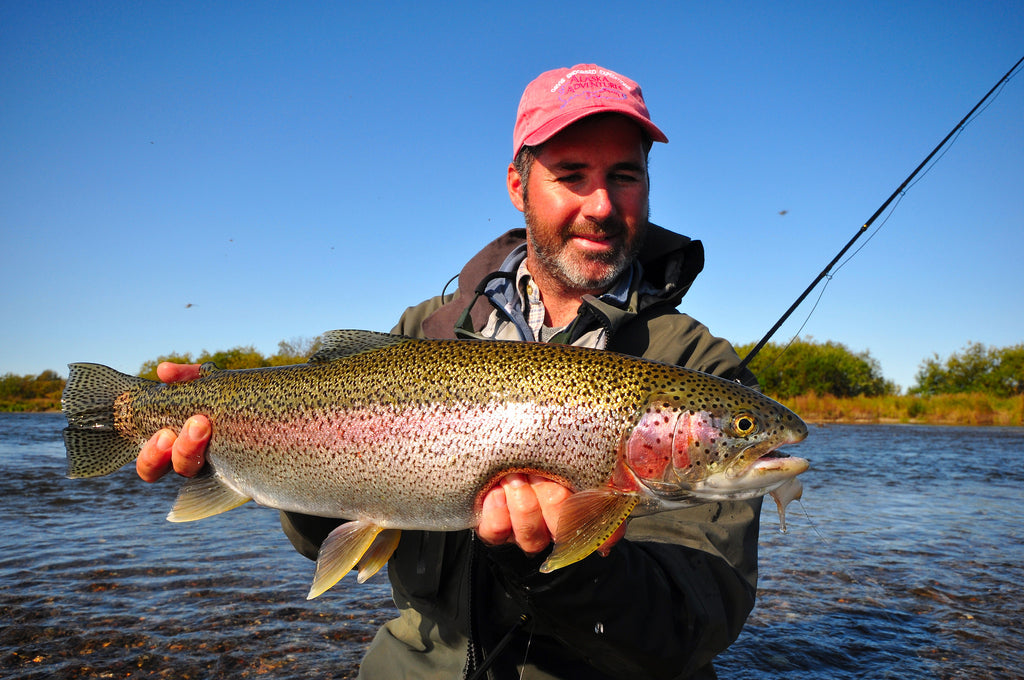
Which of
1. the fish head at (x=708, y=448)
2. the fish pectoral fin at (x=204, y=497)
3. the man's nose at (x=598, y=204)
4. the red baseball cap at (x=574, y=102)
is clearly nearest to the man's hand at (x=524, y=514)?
the fish head at (x=708, y=448)

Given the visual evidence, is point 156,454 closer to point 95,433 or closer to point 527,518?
point 95,433

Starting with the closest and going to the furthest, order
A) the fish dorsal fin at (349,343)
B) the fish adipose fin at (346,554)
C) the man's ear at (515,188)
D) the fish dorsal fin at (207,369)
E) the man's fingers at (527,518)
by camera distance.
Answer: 1. the man's fingers at (527,518)
2. the fish adipose fin at (346,554)
3. the fish dorsal fin at (349,343)
4. the fish dorsal fin at (207,369)
5. the man's ear at (515,188)

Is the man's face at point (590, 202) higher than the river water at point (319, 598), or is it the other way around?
the man's face at point (590, 202)

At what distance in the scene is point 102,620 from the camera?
4.96m

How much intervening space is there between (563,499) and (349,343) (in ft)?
3.68

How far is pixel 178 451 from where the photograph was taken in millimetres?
2588

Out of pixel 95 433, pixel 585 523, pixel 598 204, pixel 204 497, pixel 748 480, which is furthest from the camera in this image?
pixel 598 204

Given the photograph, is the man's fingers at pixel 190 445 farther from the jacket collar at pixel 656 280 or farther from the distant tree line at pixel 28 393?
the distant tree line at pixel 28 393

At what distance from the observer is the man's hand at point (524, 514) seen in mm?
1994

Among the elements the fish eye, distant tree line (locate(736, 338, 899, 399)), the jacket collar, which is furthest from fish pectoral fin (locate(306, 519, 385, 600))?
distant tree line (locate(736, 338, 899, 399))

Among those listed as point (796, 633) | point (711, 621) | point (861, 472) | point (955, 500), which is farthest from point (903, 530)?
point (711, 621)

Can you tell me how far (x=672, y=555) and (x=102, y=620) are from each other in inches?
187

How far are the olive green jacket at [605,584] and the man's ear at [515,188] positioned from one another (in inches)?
18.7

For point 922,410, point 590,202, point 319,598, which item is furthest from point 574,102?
point 922,410
